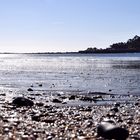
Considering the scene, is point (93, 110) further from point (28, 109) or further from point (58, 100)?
point (58, 100)

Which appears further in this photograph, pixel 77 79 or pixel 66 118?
pixel 77 79

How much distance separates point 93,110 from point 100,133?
7.99 m

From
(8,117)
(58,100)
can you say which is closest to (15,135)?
(8,117)

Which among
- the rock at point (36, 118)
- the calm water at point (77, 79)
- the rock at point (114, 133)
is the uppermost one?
the rock at point (114, 133)

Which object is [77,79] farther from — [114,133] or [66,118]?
[114,133]

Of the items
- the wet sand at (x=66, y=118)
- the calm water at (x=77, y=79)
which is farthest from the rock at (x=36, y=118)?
the calm water at (x=77, y=79)

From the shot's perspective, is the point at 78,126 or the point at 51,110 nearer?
the point at 78,126

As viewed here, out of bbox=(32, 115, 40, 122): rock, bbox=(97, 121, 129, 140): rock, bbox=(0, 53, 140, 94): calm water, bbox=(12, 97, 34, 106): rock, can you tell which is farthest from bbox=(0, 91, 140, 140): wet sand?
bbox=(0, 53, 140, 94): calm water

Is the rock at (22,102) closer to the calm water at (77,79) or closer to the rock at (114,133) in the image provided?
the rock at (114,133)

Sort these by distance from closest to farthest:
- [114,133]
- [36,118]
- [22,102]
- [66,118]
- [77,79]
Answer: [114,133], [36,118], [66,118], [22,102], [77,79]

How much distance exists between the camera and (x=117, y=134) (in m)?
15.1

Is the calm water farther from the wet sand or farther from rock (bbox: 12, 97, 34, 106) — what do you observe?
rock (bbox: 12, 97, 34, 106)

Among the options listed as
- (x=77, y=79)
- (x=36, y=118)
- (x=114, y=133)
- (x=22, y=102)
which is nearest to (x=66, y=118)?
(x=36, y=118)

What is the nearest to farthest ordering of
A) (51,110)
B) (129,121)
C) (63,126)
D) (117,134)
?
(117,134), (63,126), (129,121), (51,110)
